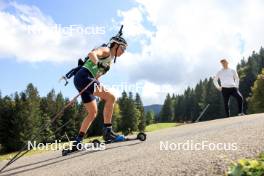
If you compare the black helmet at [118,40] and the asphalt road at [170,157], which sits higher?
the black helmet at [118,40]

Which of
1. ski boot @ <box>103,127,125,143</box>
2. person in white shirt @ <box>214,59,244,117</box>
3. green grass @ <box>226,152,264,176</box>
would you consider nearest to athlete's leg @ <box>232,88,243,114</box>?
person in white shirt @ <box>214,59,244,117</box>

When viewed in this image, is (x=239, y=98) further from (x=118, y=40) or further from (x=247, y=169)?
(x=247, y=169)

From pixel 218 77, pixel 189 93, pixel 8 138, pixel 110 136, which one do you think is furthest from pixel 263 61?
pixel 110 136

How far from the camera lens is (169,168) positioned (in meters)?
6.85

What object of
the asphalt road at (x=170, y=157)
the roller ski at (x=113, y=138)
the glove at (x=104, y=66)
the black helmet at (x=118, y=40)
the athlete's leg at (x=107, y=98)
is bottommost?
the asphalt road at (x=170, y=157)

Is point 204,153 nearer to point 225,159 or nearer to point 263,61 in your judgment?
point 225,159

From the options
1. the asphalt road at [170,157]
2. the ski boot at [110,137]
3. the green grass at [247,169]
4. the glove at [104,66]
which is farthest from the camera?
the ski boot at [110,137]

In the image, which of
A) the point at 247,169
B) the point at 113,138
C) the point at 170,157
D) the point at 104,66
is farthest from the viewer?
the point at 113,138

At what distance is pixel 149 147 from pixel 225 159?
9.34 feet

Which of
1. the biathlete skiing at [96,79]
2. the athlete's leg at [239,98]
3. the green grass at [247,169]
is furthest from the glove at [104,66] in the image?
the athlete's leg at [239,98]

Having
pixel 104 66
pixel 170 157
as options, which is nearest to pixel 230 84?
pixel 104 66

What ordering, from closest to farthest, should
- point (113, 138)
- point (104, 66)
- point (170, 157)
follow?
point (170, 157) < point (104, 66) < point (113, 138)

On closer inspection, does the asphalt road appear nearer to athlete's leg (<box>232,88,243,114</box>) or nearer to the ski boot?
the ski boot

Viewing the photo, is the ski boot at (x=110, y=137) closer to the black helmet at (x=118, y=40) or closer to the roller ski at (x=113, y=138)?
the roller ski at (x=113, y=138)
